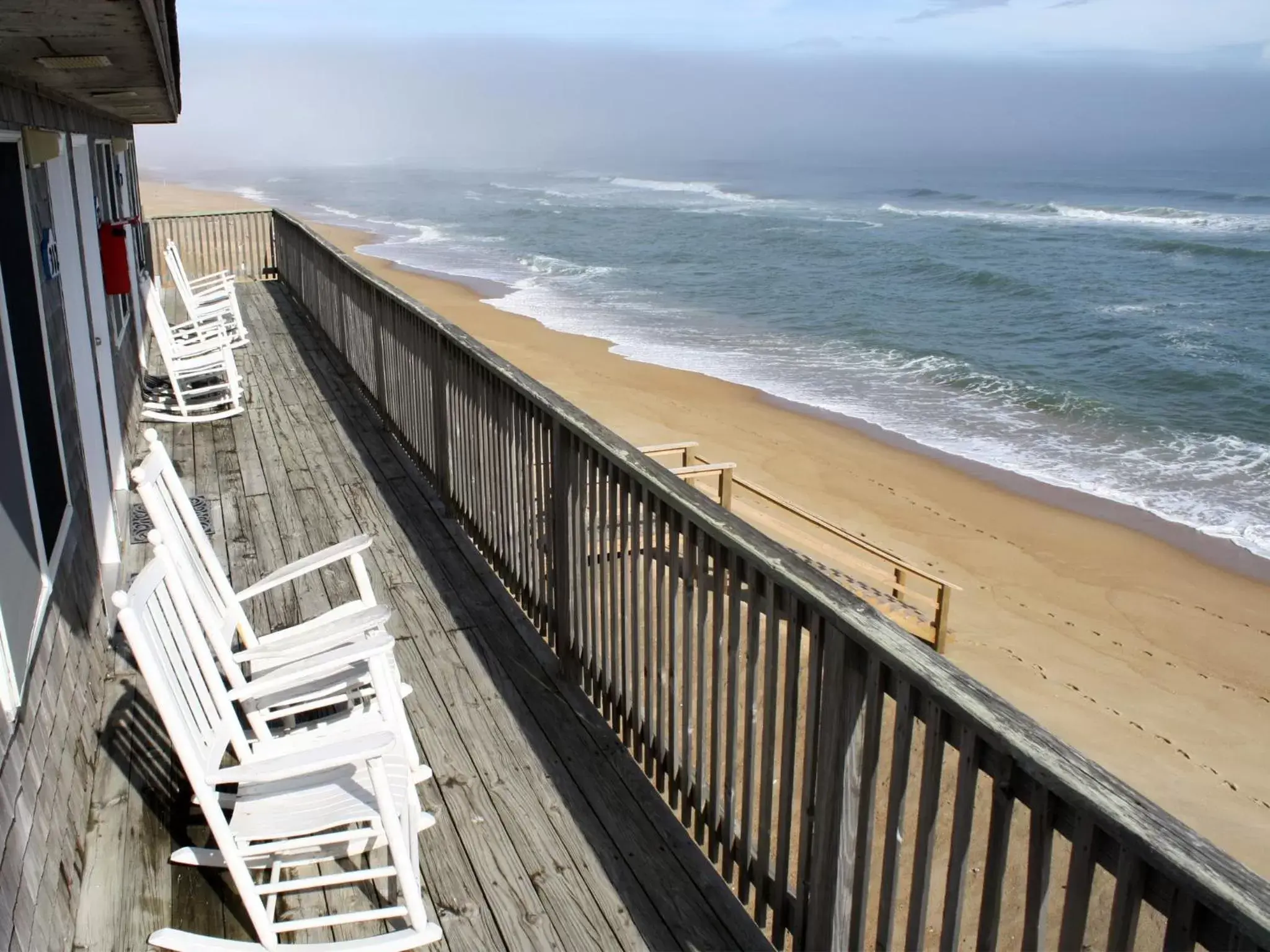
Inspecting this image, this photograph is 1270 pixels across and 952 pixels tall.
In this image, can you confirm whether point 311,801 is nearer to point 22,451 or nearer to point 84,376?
point 22,451

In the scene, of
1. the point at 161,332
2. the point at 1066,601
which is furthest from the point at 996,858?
the point at 1066,601

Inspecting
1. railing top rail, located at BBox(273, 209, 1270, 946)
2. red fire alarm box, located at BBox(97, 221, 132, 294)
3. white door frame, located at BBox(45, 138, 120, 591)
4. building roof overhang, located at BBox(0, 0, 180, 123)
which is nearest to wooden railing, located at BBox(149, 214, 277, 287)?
red fire alarm box, located at BBox(97, 221, 132, 294)

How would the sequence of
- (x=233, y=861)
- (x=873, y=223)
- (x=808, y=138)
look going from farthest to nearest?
(x=808, y=138) → (x=873, y=223) → (x=233, y=861)

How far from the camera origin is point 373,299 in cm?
629

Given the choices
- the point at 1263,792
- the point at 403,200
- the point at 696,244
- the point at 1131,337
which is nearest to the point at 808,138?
the point at 403,200

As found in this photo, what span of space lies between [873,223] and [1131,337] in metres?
23.0

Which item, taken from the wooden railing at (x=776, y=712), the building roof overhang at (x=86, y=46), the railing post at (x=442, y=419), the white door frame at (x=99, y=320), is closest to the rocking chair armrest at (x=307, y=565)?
the wooden railing at (x=776, y=712)

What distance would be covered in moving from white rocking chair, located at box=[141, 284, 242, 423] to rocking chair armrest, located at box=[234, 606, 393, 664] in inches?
173

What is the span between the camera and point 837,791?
194 cm

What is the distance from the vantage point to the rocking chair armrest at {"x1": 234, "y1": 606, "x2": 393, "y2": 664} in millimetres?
2781

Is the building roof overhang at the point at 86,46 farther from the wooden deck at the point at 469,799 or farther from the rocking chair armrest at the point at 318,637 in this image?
the wooden deck at the point at 469,799

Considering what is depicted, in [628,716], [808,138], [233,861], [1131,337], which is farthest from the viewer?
[808,138]

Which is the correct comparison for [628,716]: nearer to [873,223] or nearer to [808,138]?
[873,223]

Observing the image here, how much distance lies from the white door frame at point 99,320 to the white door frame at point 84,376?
0.72 ft
